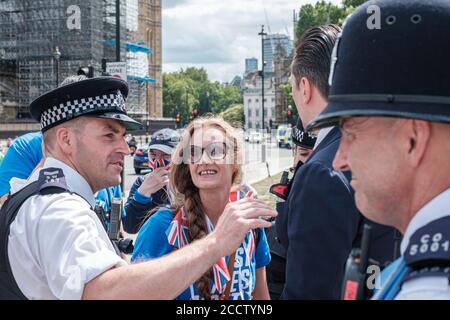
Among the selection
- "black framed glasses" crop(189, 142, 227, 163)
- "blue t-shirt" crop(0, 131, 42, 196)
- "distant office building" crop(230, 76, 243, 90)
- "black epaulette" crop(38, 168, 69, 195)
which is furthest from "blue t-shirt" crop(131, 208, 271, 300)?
"distant office building" crop(230, 76, 243, 90)

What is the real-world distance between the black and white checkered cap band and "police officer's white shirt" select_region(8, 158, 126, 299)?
0.56m

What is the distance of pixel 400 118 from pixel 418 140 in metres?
0.07

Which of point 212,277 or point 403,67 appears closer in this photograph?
point 403,67

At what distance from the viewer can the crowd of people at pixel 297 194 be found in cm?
139

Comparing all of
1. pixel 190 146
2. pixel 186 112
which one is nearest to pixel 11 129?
pixel 190 146

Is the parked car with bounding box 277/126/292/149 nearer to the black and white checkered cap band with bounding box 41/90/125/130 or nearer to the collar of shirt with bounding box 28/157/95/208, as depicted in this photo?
the black and white checkered cap band with bounding box 41/90/125/130

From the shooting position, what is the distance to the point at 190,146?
3258 millimetres

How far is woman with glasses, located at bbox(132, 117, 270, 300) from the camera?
2.82m

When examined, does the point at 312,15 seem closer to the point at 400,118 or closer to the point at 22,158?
the point at 22,158

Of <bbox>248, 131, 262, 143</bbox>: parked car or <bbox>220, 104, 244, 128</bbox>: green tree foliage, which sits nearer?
<bbox>220, 104, 244, 128</bbox>: green tree foliage

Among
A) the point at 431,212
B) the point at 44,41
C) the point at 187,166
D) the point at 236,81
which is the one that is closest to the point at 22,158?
the point at 187,166

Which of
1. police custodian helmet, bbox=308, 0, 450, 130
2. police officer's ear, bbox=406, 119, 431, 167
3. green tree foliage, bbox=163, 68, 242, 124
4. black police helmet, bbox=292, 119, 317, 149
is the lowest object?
black police helmet, bbox=292, 119, 317, 149
